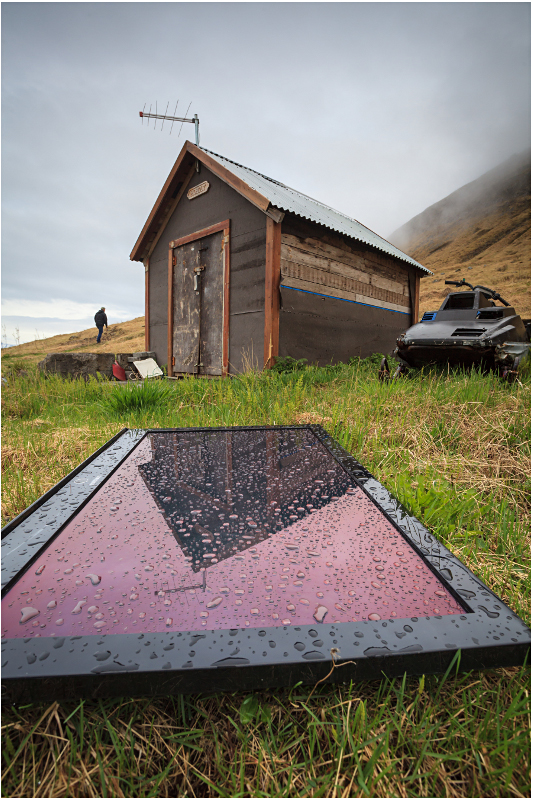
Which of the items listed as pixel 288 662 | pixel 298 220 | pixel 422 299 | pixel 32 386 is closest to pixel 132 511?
pixel 288 662

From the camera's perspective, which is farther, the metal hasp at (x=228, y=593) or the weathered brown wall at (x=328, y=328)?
the weathered brown wall at (x=328, y=328)

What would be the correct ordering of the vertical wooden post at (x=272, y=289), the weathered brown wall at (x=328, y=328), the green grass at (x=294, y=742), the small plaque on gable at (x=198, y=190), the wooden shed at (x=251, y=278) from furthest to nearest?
the small plaque on gable at (x=198, y=190), the weathered brown wall at (x=328, y=328), the wooden shed at (x=251, y=278), the vertical wooden post at (x=272, y=289), the green grass at (x=294, y=742)

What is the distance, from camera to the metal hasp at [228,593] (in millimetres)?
694

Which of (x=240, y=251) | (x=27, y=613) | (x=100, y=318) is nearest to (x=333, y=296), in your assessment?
(x=240, y=251)

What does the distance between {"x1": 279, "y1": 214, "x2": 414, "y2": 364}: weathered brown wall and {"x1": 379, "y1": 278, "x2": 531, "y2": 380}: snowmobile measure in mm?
1877

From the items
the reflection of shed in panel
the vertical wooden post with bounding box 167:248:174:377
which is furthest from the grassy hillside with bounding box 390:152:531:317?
the reflection of shed in panel

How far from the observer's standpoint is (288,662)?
2.27 feet

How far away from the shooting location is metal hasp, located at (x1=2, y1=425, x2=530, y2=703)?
2.28ft

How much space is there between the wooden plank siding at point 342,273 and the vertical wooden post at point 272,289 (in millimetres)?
165

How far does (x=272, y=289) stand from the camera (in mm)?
5715

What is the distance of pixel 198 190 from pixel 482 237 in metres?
66.9

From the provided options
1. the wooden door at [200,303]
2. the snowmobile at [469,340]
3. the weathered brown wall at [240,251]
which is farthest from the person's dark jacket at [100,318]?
the snowmobile at [469,340]

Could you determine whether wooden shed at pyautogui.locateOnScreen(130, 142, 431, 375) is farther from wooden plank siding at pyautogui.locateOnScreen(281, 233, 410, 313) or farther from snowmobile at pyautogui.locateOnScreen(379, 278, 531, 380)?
snowmobile at pyautogui.locateOnScreen(379, 278, 531, 380)

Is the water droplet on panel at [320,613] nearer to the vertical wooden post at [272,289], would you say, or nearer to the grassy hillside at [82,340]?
the vertical wooden post at [272,289]
